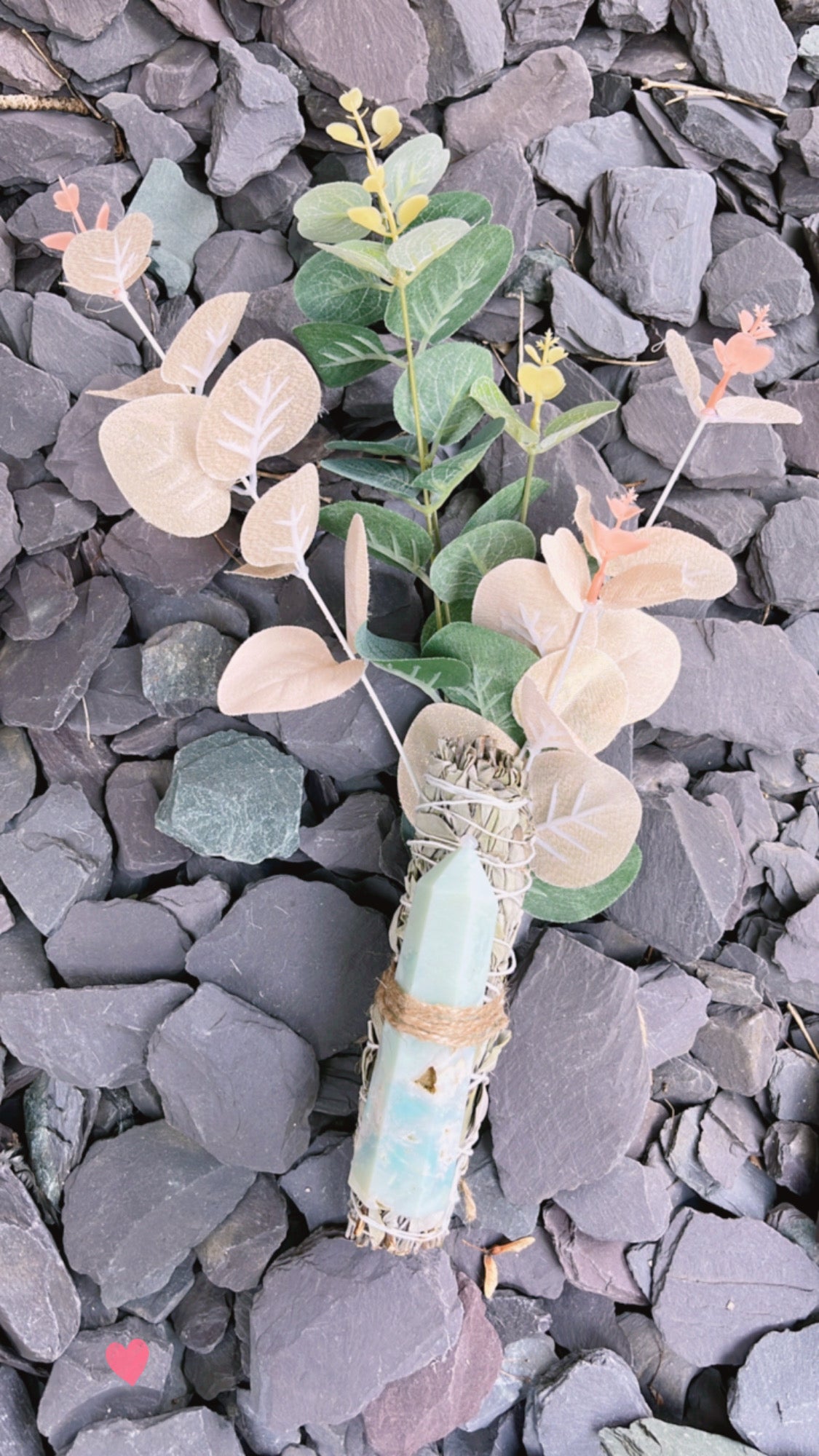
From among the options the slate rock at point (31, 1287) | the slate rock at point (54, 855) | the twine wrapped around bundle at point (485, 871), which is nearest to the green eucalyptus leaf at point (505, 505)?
the twine wrapped around bundle at point (485, 871)

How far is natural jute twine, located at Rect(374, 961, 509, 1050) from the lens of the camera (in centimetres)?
79

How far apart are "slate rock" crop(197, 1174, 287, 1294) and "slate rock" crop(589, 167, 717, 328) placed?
98cm

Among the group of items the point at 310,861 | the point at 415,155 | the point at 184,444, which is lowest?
the point at 310,861

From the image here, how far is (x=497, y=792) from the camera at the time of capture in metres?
0.80

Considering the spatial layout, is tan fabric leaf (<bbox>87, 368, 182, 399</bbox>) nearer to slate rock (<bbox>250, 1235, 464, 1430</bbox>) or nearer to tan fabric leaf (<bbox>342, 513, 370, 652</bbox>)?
tan fabric leaf (<bbox>342, 513, 370, 652</bbox>)

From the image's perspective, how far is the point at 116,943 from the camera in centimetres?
95

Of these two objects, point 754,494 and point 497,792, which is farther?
point 754,494

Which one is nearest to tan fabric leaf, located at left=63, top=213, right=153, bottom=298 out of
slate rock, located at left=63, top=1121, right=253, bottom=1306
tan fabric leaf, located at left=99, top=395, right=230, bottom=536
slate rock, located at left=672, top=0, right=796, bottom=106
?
tan fabric leaf, located at left=99, top=395, right=230, bottom=536

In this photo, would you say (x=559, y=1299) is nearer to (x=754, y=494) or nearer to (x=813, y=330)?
(x=754, y=494)

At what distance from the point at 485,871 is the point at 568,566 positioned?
25cm

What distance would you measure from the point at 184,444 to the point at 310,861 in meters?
0.43

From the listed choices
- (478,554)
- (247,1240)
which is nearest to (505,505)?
(478,554)

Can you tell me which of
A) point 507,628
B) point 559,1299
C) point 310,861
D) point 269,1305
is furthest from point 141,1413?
point 507,628

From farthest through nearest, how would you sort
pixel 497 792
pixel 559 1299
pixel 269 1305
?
pixel 559 1299, pixel 269 1305, pixel 497 792
